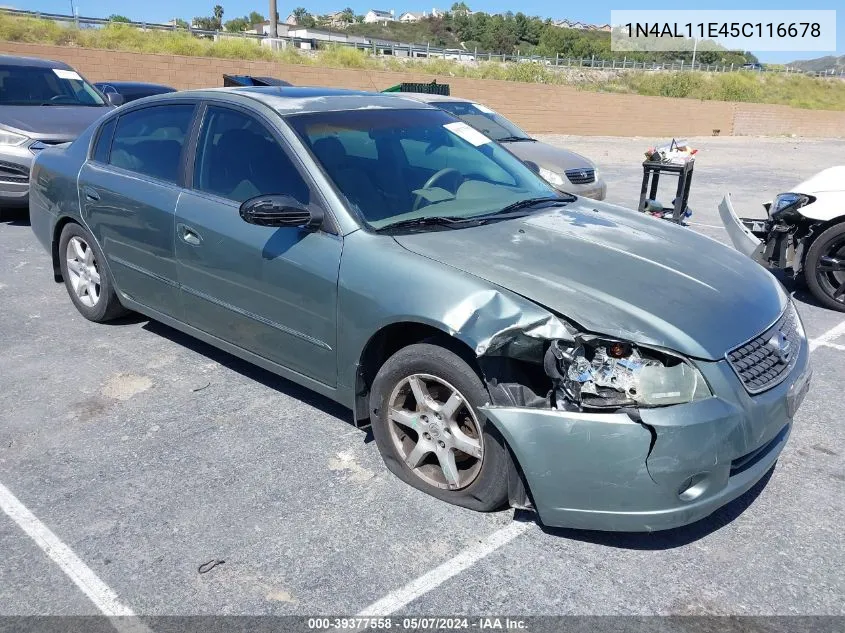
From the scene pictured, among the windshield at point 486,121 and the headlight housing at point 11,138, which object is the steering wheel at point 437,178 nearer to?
the headlight housing at point 11,138

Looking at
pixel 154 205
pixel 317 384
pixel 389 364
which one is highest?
pixel 154 205

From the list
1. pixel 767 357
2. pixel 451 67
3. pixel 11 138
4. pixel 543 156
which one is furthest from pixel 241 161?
pixel 451 67

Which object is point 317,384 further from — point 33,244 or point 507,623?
point 33,244

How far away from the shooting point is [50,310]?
223 inches

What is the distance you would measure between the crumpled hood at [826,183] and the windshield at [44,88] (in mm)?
8202

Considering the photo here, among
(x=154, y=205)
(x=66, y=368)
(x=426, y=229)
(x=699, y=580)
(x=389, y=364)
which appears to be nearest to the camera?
(x=699, y=580)

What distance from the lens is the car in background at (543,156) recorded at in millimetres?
9453

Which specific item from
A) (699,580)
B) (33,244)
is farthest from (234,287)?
(33,244)

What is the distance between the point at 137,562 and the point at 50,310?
3.49m

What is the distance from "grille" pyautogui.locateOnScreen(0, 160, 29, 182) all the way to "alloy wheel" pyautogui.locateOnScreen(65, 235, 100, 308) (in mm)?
3473

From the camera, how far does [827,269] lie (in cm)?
609

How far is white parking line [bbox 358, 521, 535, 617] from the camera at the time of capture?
2.60m

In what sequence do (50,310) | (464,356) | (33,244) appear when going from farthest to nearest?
1. (33,244)
2. (50,310)
3. (464,356)

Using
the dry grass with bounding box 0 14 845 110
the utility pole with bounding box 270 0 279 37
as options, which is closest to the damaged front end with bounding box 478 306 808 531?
the dry grass with bounding box 0 14 845 110
